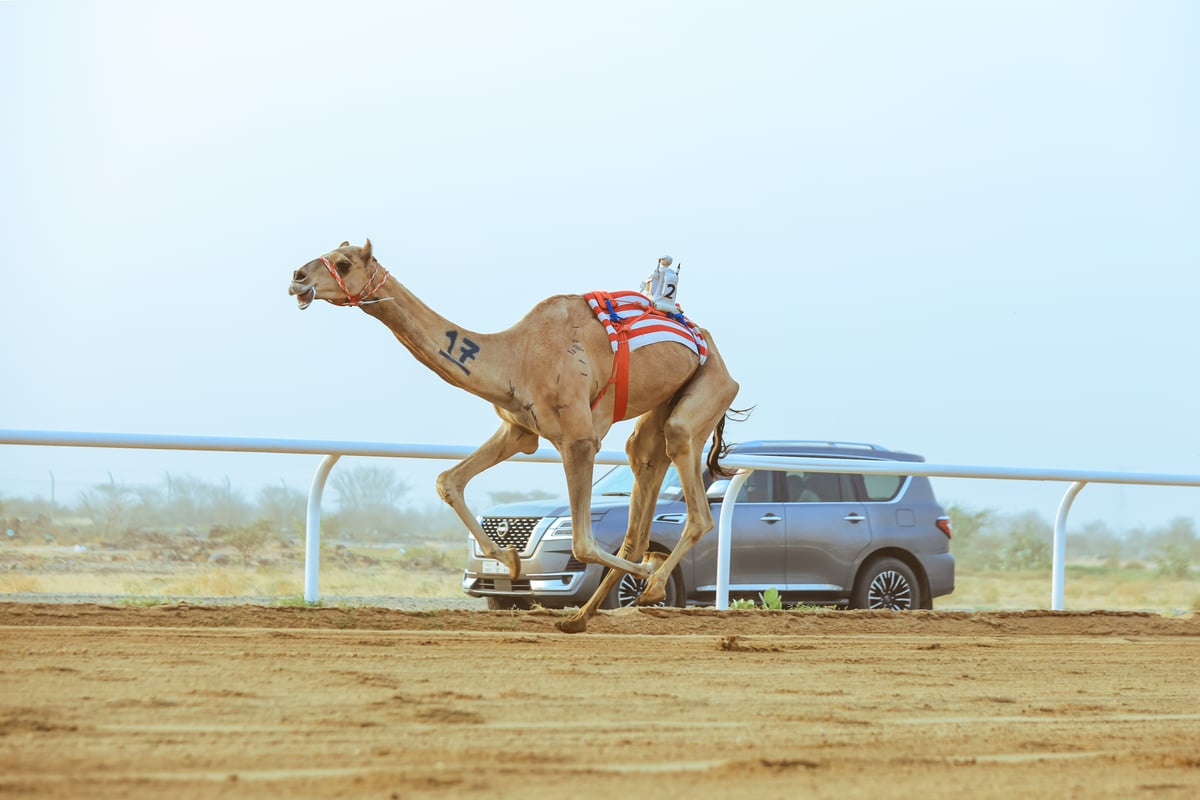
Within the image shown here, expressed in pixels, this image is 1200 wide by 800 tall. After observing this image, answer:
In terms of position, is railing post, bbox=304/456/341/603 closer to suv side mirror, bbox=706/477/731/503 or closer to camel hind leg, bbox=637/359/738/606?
camel hind leg, bbox=637/359/738/606

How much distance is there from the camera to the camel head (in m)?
8.50

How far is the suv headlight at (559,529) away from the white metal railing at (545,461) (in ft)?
5.26

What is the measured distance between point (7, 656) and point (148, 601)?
→ 320cm

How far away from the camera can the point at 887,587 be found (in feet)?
48.0

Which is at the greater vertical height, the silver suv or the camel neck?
the camel neck

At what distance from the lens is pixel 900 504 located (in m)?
14.9

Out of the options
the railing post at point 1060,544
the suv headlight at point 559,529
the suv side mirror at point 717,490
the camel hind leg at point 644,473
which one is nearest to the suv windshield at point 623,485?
the suv side mirror at point 717,490

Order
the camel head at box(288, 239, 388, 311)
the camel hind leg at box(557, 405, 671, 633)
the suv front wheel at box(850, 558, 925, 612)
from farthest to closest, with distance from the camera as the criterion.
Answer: the suv front wheel at box(850, 558, 925, 612) < the camel hind leg at box(557, 405, 671, 633) < the camel head at box(288, 239, 388, 311)

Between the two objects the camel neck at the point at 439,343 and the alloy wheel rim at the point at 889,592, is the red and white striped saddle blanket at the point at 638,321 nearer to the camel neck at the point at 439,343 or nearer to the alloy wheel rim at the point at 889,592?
the camel neck at the point at 439,343

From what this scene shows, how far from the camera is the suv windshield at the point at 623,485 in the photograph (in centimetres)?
1403

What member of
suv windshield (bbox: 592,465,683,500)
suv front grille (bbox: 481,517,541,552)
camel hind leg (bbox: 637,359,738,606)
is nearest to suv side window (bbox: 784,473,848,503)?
suv windshield (bbox: 592,465,683,500)

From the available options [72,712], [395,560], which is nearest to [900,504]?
→ [395,560]

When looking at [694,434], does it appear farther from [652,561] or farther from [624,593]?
[624,593]

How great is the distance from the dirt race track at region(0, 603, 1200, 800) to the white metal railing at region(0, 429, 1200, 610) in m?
0.99
